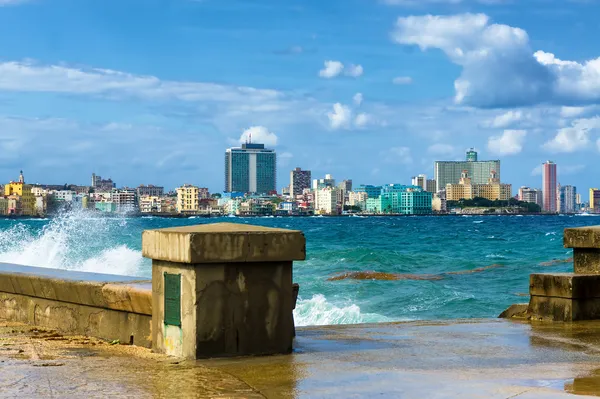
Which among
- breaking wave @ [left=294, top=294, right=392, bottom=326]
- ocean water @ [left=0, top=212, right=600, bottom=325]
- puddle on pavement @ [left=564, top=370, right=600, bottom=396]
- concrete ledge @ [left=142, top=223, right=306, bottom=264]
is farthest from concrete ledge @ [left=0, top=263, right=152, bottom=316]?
ocean water @ [left=0, top=212, right=600, bottom=325]

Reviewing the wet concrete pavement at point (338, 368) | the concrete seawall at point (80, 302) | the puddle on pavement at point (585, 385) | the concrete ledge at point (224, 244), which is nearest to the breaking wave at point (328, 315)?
the concrete seawall at point (80, 302)

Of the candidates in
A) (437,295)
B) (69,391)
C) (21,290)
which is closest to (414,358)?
(69,391)

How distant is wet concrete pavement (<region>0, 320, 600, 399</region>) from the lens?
19.3 ft

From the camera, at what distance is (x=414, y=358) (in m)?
7.24

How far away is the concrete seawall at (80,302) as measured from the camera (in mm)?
7914

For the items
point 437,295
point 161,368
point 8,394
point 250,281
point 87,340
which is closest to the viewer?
point 8,394

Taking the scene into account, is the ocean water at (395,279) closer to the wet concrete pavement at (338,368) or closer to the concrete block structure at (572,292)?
the concrete block structure at (572,292)

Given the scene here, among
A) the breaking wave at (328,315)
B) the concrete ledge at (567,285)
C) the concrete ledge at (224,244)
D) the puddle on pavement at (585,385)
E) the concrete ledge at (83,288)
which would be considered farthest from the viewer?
the breaking wave at (328,315)

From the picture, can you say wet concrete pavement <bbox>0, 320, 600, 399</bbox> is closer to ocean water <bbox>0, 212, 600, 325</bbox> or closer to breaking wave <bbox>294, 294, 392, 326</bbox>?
breaking wave <bbox>294, 294, 392, 326</bbox>

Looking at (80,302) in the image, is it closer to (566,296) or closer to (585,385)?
(585,385)

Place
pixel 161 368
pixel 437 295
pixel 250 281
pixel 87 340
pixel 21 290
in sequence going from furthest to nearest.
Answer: pixel 437 295 → pixel 21 290 → pixel 87 340 → pixel 250 281 → pixel 161 368

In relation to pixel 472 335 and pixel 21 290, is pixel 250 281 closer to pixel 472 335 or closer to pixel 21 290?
pixel 472 335

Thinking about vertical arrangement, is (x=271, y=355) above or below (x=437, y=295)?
above

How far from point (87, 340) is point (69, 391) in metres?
2.43
